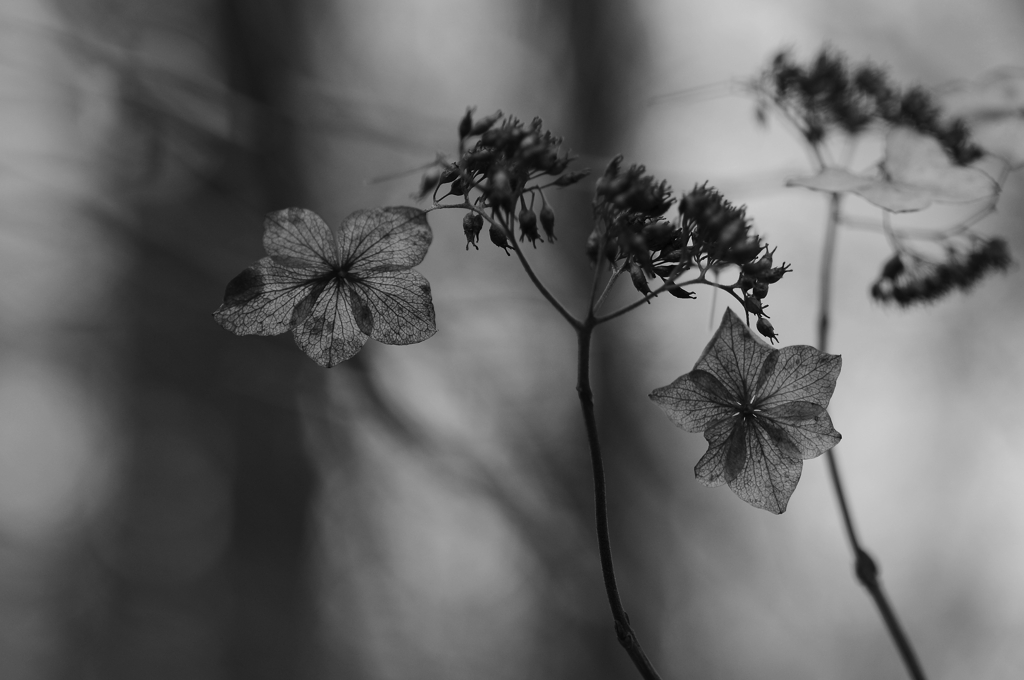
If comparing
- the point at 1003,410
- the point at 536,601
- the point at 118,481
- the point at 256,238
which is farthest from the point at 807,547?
the point at 118,481

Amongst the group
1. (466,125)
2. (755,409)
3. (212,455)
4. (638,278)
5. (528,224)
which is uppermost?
(212,455)

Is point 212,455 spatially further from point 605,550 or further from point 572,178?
point 605,550

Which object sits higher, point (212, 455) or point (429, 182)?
point (212, 455)

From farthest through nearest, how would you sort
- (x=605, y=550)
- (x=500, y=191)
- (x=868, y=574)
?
1. (x=868, y=574)
2. (x=500, y=191)
3. (x=605, y=550)

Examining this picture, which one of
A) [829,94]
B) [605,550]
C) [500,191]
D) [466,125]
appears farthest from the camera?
[829,94]

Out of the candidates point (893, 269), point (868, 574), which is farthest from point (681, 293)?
point (893, 269)

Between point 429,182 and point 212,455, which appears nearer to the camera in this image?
point 429,182

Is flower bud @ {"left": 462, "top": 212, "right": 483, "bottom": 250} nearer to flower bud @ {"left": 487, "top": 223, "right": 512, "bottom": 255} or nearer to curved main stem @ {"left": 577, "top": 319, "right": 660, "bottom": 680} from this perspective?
flower bud @ {"left": 487, "top": 223, "right": 512, "bottom": 255}
